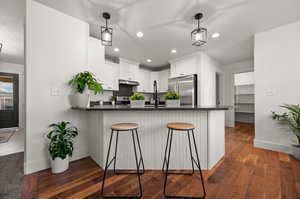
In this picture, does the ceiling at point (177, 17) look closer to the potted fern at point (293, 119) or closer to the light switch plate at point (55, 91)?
the light switch plate at point (55, 91)

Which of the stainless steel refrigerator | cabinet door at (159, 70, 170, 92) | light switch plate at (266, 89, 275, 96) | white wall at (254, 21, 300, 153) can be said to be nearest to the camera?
white wall at (254, 21, 300, 153)

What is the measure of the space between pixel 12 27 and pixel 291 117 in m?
5.88

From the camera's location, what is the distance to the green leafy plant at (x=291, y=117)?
2172mm

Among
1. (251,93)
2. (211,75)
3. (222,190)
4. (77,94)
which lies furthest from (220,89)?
(77,94)

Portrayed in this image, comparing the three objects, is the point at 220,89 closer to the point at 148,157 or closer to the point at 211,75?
the point at 211,75

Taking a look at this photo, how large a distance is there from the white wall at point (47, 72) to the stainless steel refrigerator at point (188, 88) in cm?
300

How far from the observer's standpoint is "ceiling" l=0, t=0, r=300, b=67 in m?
1.88

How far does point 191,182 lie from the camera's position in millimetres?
1533

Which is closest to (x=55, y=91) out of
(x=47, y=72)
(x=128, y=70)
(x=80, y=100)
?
(x=47, y=72)

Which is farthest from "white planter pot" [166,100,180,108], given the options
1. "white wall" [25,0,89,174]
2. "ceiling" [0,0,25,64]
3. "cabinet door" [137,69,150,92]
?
"cabinet door" [137,69,150,92]

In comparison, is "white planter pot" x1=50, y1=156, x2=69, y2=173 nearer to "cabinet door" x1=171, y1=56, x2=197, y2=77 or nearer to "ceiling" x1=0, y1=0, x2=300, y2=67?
"ceiling" x1=0, y1=0, x2=300, y2=67

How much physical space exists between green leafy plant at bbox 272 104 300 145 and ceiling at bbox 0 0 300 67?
1643 mm

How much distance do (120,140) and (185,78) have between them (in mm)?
3053

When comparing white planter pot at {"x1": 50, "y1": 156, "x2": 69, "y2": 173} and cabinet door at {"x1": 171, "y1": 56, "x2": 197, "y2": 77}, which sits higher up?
cabinet door at {"x1": 171, "y1": 56, "x2": 197, "y2": 77}
